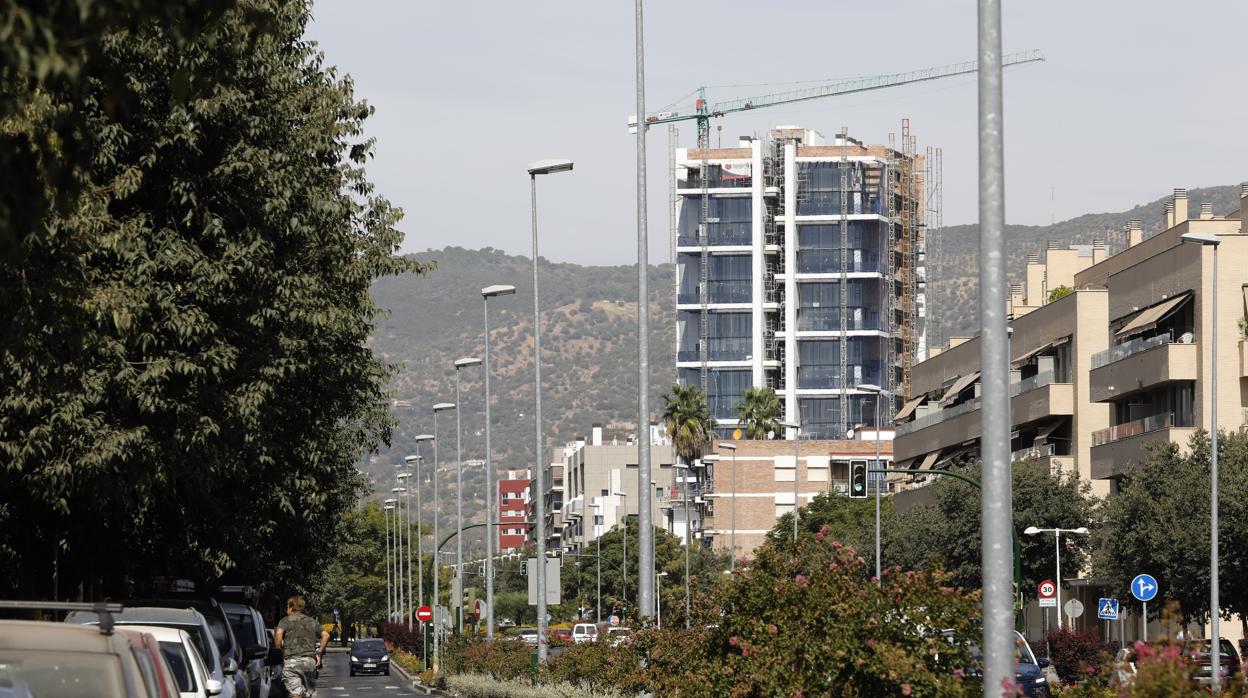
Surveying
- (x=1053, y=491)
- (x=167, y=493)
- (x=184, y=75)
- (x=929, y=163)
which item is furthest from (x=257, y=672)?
(x=929, y=163)

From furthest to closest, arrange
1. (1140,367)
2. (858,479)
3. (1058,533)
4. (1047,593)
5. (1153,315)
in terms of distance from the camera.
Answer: (1058,533)
(1140,367)
(1153,315)
(1047,593)
(858,479)

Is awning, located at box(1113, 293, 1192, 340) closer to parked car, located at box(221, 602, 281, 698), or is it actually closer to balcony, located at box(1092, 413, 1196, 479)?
balcony, located at box(1092, 413, 1196, 479)

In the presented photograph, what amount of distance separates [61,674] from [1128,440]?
55813 mm

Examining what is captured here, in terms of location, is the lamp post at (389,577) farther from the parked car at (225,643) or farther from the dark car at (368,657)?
the parked car at (225,643)

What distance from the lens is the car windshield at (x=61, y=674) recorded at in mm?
8156

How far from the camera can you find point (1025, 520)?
63.2m

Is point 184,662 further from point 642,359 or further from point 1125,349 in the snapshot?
point 1125,349

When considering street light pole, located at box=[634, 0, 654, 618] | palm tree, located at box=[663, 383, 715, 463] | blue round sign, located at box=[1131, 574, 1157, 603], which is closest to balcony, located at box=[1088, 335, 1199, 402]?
blue round sign, located at box=[1131, 574, 1157, 603]

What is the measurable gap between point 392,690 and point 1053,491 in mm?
25777

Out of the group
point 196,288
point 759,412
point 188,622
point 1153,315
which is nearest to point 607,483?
point 759,412

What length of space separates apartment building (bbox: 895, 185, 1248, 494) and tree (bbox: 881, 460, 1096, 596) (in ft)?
5.25

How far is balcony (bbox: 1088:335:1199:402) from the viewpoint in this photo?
5659 cm

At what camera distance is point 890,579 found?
51.8 feet

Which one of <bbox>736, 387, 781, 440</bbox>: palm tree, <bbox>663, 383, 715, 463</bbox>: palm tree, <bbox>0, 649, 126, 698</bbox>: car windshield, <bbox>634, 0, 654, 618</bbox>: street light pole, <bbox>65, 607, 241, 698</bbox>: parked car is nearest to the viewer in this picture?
<bbox>0, 649, 126, 698</bbox>: car windshield
